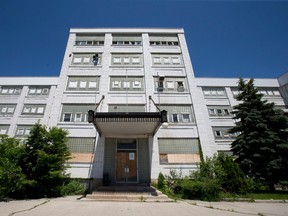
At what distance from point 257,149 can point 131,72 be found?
13.1 metres

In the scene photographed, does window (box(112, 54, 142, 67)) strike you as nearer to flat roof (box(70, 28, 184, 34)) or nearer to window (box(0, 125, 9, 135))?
flat roof (box(70, 28, 184, 34))

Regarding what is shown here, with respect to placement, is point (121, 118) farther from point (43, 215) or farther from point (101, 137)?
point (43, 215)

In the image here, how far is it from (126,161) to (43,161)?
628cm

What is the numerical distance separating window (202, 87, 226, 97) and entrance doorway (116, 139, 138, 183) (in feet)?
49.0

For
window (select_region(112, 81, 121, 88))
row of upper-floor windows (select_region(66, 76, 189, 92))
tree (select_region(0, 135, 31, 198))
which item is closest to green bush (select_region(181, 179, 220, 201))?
tree (select_region(0, 135, 31, 198))

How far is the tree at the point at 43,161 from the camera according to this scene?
9.49m

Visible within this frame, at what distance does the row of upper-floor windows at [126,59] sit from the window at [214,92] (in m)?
8.21

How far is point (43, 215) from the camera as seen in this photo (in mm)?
5492

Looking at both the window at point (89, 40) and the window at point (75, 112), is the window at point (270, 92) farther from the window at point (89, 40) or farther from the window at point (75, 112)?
the window at point (75, 112)

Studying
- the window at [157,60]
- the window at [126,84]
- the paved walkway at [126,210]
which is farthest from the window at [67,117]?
the window at [157,60]

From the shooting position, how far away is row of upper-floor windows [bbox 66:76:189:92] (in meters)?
16.4

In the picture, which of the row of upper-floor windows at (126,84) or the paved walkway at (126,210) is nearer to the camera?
the paved walkway at (126,210)

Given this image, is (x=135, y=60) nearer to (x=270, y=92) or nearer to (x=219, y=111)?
(x=219, y=111)

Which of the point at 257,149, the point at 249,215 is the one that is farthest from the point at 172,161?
the point at 249,215
